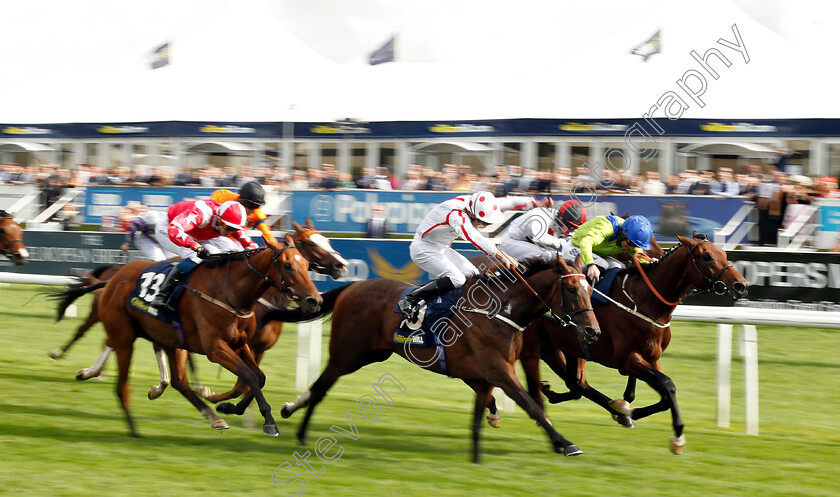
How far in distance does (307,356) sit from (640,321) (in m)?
2.71

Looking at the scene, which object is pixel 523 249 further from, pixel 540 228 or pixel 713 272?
pixel 713 272

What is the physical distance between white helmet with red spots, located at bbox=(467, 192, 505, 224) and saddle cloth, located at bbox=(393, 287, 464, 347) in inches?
17.4

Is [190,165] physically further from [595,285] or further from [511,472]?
[511,472]

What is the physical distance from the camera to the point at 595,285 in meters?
6.19

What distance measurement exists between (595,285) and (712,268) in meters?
0.77

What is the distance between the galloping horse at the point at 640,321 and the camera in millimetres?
5836

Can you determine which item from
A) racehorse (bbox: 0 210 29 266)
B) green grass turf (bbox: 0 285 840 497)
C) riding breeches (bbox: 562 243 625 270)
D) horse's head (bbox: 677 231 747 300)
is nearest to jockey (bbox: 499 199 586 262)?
riding breeches (bbox: 562 243 625 270)

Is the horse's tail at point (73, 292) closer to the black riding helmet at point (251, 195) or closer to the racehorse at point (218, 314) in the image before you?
the racehorse at point (218, 314)

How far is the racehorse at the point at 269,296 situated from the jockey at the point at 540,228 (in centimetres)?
130

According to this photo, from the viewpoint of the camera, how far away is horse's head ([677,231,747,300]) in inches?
229

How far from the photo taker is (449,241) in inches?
227

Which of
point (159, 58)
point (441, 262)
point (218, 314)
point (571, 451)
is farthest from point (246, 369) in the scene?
point (159, 58)

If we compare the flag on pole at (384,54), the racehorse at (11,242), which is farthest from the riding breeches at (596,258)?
the flag on pole at (384,54)

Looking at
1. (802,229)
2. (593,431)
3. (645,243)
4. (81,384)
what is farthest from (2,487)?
(802,229)
